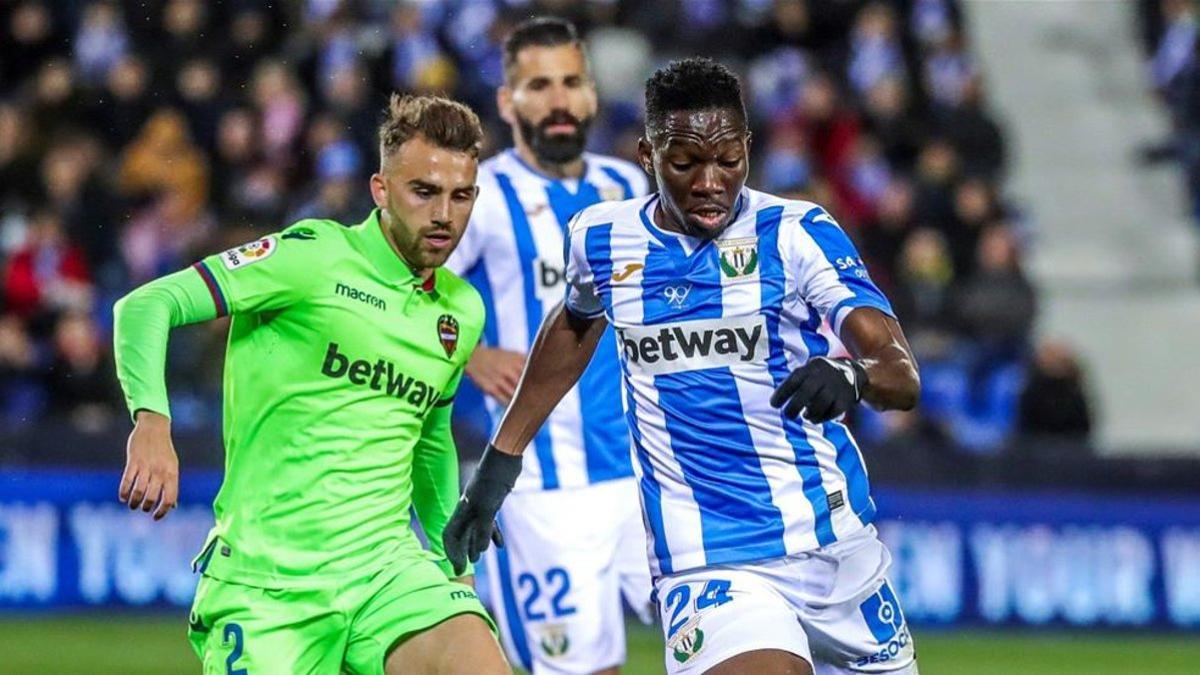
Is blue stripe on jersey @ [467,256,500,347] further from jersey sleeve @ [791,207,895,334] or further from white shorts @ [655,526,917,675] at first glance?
jersey sleeve @ [791,207,895,334]

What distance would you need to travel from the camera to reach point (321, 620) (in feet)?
19.6

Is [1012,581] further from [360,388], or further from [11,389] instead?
[360,388]

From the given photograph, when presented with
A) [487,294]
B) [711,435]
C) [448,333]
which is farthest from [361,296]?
[487,294]

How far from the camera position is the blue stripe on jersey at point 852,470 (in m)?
5.90

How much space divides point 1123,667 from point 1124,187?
24.1 feet

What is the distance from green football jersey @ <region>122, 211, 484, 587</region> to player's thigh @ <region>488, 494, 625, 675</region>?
5.17ft

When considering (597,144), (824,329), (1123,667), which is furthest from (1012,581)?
(824,329)

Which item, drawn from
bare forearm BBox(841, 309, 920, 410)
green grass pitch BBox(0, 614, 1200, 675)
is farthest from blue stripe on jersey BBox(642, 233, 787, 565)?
green grass pitch BBox(0, 614, 1200, 675)

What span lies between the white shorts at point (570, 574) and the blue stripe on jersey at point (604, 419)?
0.06 metres

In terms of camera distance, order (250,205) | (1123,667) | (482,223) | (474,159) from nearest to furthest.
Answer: (474,159), (482,223), (1123,667), (250,205)

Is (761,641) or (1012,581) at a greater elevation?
(761,641)

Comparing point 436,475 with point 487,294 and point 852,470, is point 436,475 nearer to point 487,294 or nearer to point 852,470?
point 852,470

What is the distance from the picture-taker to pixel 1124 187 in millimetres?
18234

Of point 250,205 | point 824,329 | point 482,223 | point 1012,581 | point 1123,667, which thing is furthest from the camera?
point 250,205
